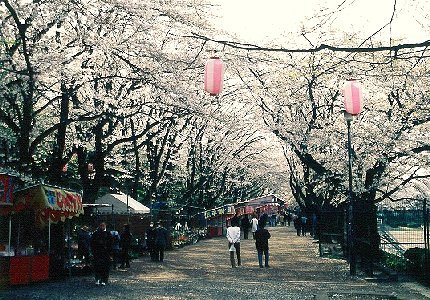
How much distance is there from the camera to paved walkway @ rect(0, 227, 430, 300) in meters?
14.0

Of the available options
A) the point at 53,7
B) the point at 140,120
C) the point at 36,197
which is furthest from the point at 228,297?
the point at 140,120

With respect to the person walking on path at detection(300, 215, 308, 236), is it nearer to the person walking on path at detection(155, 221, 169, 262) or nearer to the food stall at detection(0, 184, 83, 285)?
the person walking on path at detection(155, 221, 169, 262)

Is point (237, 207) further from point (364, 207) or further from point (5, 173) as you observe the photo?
point (5, 173)

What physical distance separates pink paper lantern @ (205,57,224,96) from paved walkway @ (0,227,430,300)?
4.86m

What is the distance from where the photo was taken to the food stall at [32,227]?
15531 mm

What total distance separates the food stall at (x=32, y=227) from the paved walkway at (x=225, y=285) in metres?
0.50

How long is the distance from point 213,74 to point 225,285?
623 cm

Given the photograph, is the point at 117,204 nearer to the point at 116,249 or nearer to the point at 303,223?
the point at 116,249

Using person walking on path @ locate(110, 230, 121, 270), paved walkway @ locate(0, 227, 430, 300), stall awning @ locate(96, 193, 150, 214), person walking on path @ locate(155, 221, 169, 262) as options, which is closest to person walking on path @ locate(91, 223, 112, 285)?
paved walkway @ locate(0, 227, 430, 300)

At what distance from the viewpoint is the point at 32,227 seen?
17.6 metres

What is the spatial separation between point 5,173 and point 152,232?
10.4 m

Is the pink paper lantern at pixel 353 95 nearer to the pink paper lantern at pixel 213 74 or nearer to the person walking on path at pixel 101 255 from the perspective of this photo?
the pink paper lantern at pixel 213 74

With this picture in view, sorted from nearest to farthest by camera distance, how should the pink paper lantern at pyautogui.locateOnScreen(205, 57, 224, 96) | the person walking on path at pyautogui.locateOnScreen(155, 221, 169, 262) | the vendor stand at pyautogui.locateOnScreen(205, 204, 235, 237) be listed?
1. the pink paper lantern at pyautogui.locateOnScreen(205, 57, 224, 96)
2. the person walking on path at pyautogui.locateOnScreen(155, 221, 169, 262)
3. the vendor stand at pyautogui.locateOnScreen(205, 204, 235, 237)

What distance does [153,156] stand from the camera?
121 ft
